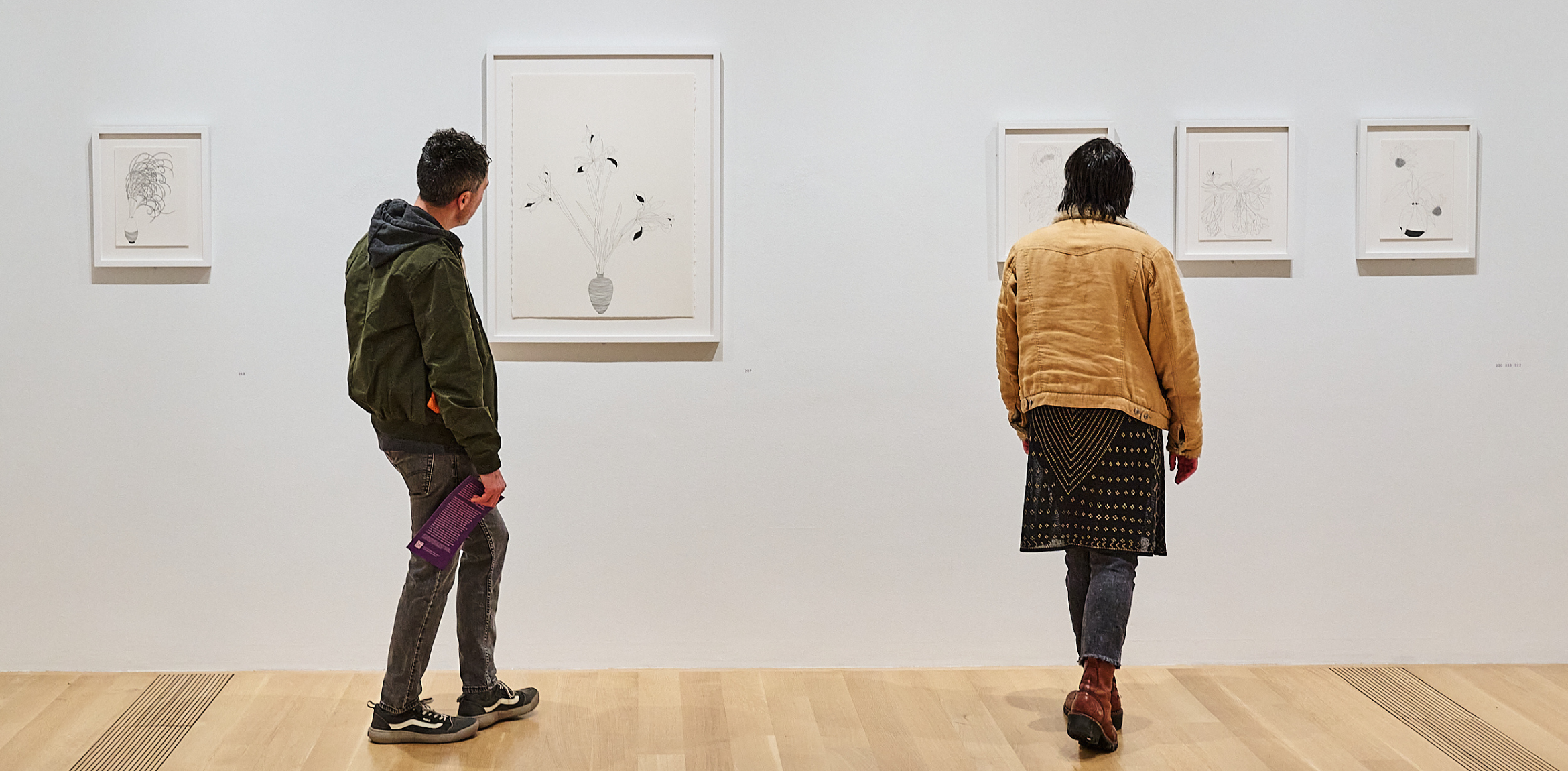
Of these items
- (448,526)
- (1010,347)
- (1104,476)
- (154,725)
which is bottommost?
(154,725)

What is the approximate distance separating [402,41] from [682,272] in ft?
3.23

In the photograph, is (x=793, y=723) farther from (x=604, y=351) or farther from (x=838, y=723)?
(x=604, y=351)

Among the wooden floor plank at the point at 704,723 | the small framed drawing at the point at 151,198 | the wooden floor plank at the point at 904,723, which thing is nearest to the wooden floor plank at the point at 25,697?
the small framed drawing at the point at 151,198

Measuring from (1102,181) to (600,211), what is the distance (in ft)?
4.38

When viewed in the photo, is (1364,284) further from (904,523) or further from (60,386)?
(60,386)

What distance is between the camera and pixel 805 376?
121 inches

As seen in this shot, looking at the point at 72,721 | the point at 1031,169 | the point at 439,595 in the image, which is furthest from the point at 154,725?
the point at 1031,169

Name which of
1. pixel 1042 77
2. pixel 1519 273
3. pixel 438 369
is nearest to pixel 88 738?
pixel 438 369

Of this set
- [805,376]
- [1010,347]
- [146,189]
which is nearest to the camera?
[1010,347]

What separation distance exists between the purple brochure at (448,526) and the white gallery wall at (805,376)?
65 centimetres

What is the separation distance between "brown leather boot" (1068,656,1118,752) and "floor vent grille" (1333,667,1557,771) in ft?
2.51

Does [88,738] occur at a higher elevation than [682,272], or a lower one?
lower

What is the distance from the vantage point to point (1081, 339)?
239cm

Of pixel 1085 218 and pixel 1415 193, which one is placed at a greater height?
pixel 1415 193
